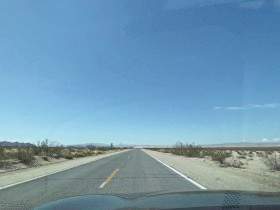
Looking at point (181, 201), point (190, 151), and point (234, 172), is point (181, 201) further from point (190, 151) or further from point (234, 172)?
point (190, 151)

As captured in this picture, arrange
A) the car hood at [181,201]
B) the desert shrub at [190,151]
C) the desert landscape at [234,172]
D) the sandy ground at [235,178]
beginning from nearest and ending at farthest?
the car hood at [181,201]
the sandy ground at [235,178]
the desert landscape at [234,172]
the desert shrub at [190,151]

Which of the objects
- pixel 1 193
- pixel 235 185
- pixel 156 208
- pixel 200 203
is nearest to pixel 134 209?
Result: pixel 156 208

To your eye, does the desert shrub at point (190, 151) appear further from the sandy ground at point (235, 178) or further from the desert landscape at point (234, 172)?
the sandy ground at point (235, 178)

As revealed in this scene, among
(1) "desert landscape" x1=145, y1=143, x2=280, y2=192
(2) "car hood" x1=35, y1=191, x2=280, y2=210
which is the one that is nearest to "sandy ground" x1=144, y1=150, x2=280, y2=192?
(1) "desert landscape" x1=145, y1=143, x2=280, y2=192

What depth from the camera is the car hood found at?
16.6 feet

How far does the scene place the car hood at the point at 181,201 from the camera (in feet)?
16.6

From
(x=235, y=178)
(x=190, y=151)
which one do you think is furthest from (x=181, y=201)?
(x=190, y=151)

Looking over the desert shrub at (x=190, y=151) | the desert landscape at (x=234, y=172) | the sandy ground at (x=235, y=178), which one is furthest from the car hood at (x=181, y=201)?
the desert shrub at (x=190, y=151)

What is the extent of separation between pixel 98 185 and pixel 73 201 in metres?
11.0

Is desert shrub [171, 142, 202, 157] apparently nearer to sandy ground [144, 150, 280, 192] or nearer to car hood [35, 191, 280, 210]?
sandy ground [144, 150, 280, 192]

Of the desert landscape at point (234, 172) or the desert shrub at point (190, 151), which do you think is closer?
the desert landscape at point (234, 172)

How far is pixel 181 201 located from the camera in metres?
5.46

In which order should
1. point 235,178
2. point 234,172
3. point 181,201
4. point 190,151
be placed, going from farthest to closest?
point 190,151 < point 234,172 < point 235,178 < point 181,201

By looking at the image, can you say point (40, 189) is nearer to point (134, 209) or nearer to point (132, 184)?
point (132, 184)
